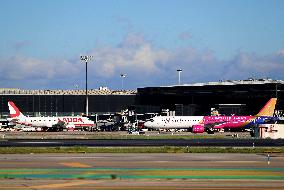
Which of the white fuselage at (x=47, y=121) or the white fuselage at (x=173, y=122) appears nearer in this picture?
the white fuselage at (x=173, y=122)

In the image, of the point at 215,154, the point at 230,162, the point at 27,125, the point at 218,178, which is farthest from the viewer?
the point at 27,125

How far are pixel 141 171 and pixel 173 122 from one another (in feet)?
294

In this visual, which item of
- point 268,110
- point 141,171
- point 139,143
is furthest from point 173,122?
point 141,171

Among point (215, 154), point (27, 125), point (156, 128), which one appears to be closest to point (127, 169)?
point (215, 154)

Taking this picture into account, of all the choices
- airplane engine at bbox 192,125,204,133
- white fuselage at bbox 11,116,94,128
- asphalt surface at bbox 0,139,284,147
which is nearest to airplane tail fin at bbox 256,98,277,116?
airplane engine at bbox 192,125,204,133

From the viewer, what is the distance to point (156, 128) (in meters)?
132

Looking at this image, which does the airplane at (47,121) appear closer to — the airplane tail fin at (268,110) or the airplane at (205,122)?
the airplane at (205,122)

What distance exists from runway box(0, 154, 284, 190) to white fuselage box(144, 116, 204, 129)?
74.0 m

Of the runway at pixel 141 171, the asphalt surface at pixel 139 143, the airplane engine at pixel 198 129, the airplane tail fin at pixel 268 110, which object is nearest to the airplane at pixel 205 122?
the airplane engine at pixel 198 129

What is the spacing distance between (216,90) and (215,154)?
12050 centimetres

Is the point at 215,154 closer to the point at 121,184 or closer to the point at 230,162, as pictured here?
the point at 230,162

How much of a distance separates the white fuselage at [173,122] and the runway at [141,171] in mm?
73969

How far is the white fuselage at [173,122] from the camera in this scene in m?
130

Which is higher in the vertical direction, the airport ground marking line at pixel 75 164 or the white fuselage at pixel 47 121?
the white fuselage at pixel 47 121
